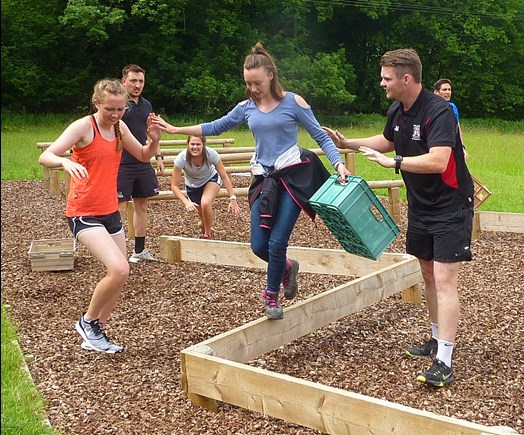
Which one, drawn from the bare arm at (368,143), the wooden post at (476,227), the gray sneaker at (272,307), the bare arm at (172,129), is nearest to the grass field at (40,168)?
the bare arm at (172,129)

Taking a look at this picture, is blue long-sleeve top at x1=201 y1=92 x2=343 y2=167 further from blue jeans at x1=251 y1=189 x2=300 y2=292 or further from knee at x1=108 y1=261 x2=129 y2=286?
knee at x1=108 y1=261 x2=129 y2=286

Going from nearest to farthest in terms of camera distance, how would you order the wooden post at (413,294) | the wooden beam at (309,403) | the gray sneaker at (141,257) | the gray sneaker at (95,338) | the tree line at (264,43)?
the wooden beam at (309,403) < the gray sneaker at (95,338) < the wooden post at (413,294) < the gray sneaker at (141,257) < the tree line at (264,43)

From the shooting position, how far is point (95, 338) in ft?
16.7

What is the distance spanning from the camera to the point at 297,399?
364 cm

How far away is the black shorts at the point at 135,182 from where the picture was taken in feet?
24.8

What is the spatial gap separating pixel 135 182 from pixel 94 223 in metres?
2.87

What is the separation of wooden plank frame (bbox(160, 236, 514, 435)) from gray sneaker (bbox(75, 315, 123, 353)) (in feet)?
3.46

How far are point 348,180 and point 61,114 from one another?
94.8ft

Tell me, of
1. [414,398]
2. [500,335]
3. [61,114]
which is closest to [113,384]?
[414,398]

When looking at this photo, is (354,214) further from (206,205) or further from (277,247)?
(206,205)

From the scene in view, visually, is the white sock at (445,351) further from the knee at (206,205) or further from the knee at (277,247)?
the knee at (206,205)

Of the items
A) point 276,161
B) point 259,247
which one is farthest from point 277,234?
point 276,161

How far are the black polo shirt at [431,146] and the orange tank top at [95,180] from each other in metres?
1.87

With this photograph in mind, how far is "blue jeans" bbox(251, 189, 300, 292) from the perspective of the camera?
4.78 meters
